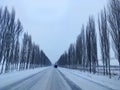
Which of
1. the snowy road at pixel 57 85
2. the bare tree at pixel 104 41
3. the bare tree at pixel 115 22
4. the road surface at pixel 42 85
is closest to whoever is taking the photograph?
the road surface at pixel 42 85

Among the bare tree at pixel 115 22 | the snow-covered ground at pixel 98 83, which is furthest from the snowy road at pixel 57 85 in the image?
the bare tree at pixel 115 22

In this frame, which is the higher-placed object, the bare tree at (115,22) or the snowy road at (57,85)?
the bare tree at (115,22)

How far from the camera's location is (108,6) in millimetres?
22078

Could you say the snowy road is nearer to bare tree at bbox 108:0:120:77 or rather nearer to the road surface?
the road surface

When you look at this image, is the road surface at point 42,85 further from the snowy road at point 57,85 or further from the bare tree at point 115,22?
the bare tree at point 115,22

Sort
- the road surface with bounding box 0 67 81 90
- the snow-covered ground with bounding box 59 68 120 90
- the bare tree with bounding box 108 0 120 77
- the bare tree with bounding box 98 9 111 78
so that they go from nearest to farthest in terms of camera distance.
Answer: the road surface with bounding box 0 67 81 90 < the snow-covered ground with bounding box 59 68 120 90 < the bare tree with bounding box 108 0 120 77 < the bare tree with bounding box 98 9 111 78

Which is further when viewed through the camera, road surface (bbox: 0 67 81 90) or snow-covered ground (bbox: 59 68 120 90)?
snow-covered ground (bbox: 59 68 120 90)

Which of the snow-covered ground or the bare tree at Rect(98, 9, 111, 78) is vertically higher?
the bare tree at Rect(98, 9, 111, 78)

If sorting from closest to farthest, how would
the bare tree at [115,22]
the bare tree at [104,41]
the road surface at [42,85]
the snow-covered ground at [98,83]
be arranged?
the road surface at [42,85]
the snow-covered ground at [98,83]
the bare tree at [115,22]
the bare tree at [104,41]

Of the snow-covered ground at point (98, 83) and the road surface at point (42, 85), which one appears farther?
the snow-covered ground at point (98, 83)

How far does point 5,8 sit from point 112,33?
65.6 feet

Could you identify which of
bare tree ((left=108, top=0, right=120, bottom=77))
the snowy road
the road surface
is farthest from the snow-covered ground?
bare tree ((left=108, top=0, right=120, bottom=77))

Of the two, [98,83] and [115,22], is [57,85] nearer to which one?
[98,83]

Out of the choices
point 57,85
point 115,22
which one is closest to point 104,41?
point 115,22
